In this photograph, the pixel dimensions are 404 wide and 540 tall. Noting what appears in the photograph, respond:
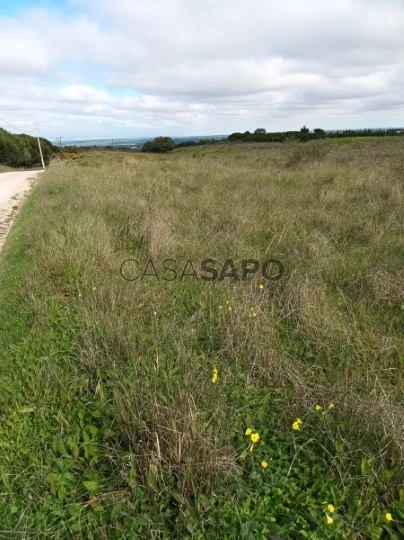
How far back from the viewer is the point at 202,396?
2254 millimetres

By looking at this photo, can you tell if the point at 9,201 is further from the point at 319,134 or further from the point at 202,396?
the point at 319,134

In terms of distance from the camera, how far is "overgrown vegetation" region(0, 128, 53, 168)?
38906 mm

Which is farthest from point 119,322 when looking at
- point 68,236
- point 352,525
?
point 68,236

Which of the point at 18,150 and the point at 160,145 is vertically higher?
the point at 160,145

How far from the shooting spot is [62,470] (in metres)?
1.96

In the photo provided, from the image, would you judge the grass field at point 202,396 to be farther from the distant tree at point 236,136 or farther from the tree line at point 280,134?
the distant tree at point 236,136

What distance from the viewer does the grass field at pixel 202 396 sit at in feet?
5.62

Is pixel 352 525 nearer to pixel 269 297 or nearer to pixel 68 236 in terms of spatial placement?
pixel 269 297

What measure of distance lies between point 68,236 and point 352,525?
524 cm

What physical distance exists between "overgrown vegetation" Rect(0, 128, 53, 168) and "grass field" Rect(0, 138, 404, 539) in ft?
136

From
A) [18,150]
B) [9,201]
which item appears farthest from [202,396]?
[18,150]

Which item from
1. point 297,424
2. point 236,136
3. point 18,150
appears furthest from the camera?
point 236,136

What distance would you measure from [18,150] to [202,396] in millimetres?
46367

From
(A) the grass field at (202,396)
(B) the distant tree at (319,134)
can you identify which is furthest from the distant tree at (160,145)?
(A) the grass field at (202,396)
